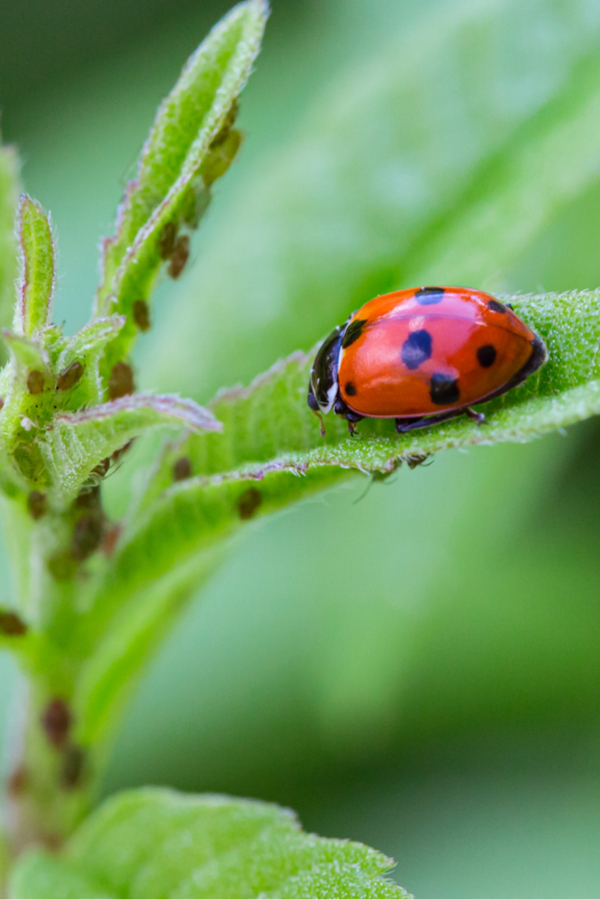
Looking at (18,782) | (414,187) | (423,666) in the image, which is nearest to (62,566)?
(18,782)

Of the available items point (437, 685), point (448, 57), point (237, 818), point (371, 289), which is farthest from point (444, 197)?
point (437, 685)

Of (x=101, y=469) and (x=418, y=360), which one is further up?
(x=418, y=360)

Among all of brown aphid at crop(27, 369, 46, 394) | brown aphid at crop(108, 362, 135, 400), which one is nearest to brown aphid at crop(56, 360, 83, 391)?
brown aphid at crop(27, 369, 46, 394)

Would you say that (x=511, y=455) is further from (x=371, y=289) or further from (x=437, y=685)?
(x=371, y=289)

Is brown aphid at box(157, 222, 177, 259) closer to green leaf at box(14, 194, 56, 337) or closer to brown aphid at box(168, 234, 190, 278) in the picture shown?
brown aphid at box(168, 234, 190, 278)

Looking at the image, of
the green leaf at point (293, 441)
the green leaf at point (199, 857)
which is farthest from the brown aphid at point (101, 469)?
the green leaf at point (199, 857)

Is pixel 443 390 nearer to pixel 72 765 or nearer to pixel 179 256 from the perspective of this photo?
pixel 179 256
